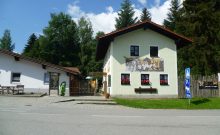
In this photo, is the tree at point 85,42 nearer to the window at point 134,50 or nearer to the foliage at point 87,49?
the foliage at point 87,49

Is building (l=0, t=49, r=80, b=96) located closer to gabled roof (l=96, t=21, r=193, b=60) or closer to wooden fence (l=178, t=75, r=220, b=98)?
gabled roof (l=96, t=21, r=193, b=60)

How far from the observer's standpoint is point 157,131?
31.2ft

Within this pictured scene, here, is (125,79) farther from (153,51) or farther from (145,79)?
(153,51)

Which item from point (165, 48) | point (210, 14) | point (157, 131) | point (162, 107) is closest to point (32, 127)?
point (157, 131)

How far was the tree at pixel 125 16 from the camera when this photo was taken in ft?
219

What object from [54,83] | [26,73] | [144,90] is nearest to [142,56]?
[144,90]

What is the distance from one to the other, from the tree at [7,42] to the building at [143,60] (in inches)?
2656

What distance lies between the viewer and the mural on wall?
2798cm

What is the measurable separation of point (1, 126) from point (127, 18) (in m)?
59.6

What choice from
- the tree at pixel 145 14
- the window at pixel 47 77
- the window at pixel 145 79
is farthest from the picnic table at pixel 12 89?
the tree at pixel 145 14

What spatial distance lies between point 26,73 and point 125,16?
130 ft

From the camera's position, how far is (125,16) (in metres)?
67.2

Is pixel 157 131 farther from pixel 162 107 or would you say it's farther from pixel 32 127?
pixel 162 107

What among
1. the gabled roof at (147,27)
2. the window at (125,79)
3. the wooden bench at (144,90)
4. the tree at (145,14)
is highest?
the tree at (145,14)
